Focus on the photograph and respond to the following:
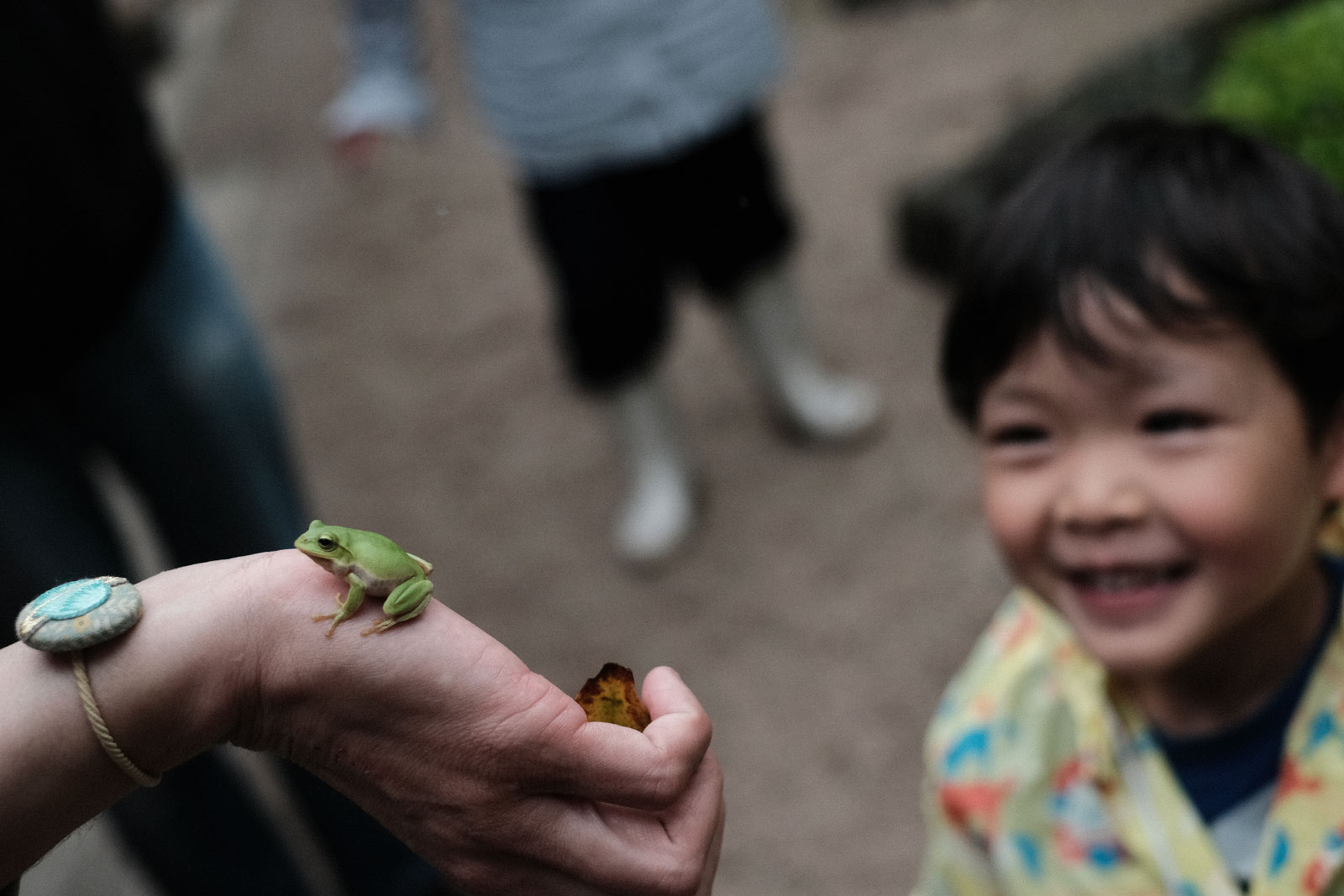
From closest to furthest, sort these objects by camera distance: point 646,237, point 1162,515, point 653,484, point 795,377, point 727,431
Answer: point 1162,515 → point 646,237 → point 653,484 → point 795,377 → point 727,431

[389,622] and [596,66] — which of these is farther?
[596,66]

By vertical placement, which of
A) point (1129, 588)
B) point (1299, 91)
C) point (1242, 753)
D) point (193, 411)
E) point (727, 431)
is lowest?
point (727, 431)

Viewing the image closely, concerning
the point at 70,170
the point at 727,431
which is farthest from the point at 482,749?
the point at 727,431

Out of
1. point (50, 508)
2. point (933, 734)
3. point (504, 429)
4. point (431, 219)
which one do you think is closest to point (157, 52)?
point (431, 219)

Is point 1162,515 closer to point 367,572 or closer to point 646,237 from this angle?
point 367,572

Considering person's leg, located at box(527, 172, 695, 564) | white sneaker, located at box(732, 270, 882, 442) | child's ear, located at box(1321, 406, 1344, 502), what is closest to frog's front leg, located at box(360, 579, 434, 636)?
child's ear, located at box(1321, 406, 1344, 502)

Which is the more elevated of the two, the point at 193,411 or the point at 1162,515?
the point at 193,411

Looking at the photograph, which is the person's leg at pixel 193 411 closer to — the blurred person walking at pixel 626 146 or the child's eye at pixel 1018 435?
the blurred person walking at pixel 626 146
